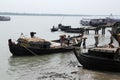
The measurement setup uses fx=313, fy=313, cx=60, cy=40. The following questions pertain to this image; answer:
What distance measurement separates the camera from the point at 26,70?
2500cm

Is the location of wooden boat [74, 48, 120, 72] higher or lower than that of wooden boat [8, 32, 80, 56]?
higher

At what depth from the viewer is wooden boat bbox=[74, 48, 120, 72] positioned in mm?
22438

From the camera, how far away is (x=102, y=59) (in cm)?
2270

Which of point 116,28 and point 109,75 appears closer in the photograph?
point 109,75

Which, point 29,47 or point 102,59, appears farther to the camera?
point 29,47

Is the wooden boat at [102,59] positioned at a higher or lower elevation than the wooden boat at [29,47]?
higher

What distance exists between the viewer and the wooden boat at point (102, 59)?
22438 millimetres

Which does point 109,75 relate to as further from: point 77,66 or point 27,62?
point 27,62

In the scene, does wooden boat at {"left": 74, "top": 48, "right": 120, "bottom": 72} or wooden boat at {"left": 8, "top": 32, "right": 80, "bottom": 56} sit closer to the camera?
wooden boat at {"left": 74, "top": 48, "right": 120, "bottom": 72}

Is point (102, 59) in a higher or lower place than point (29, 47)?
higher

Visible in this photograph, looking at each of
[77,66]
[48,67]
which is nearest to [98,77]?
[77,66]

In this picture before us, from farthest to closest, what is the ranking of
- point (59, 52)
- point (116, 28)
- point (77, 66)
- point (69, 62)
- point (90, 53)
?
point (116, 28), point (59, 52), point (69, 62), point (77, 66), point (90, 53)

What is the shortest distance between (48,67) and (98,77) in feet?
18.1

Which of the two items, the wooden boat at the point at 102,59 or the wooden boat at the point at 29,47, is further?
the wooden boat at the point at 29,47
